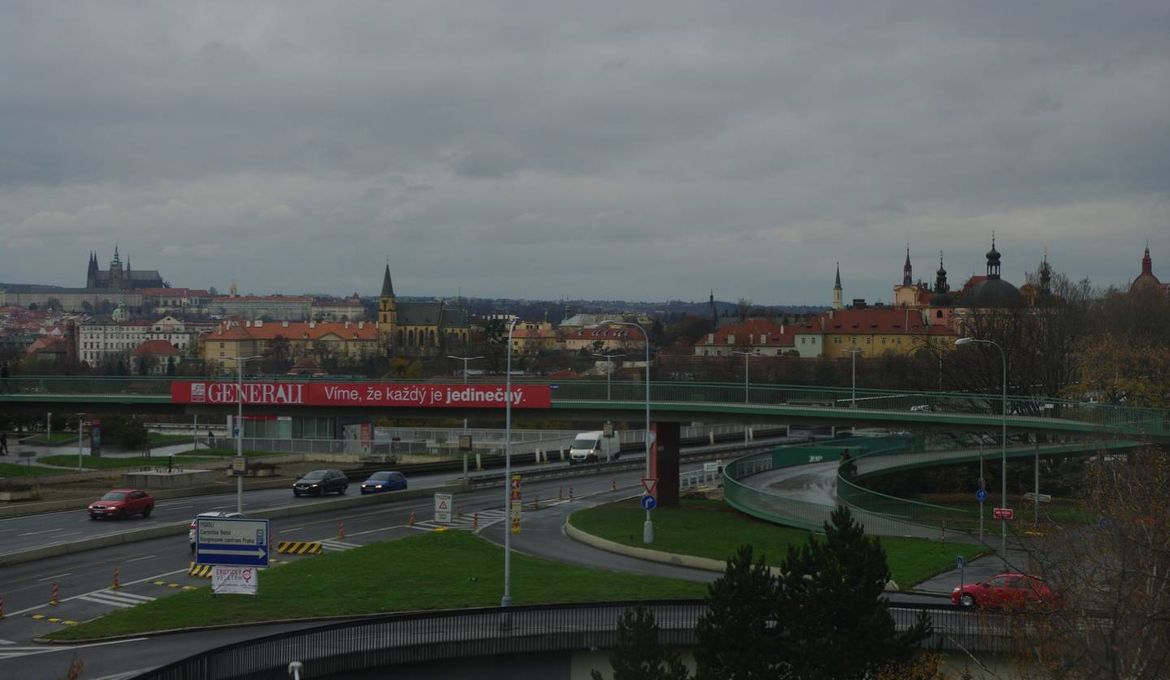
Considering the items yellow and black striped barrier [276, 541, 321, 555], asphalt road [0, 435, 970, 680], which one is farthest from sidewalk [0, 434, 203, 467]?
yellow and black striped barrier [276, 541, 321, 555]

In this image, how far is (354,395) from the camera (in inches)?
2224

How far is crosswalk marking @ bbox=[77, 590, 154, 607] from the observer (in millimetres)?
31750

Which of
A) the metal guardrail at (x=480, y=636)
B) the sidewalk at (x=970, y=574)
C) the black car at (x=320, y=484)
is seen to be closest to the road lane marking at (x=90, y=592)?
the metal guardrail at (x=480, y=636)

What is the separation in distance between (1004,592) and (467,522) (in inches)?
1026

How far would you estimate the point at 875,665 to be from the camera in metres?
21.2

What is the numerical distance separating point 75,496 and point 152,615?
31.2 meters

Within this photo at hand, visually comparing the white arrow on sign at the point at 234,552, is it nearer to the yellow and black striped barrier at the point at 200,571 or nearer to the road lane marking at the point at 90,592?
the road lane marking at the point at 90,592

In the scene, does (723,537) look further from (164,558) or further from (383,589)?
(164,558)

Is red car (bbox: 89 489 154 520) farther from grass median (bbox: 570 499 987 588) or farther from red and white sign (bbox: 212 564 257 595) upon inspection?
red and white sign (bbox: 212 564 257 595)

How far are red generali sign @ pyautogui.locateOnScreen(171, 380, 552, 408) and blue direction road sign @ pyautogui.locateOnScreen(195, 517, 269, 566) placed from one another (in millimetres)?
23489

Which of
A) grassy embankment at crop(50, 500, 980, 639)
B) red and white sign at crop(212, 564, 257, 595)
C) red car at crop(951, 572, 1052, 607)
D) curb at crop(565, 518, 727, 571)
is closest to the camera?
red car at crop(951, 572, 1052, 607)

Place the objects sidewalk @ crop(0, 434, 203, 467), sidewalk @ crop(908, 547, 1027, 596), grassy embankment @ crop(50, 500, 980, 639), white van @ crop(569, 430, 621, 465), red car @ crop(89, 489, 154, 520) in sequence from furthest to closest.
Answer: sidewalk @ crop(0, 434, 203, 467)
white van @ crop(569, 430, 621, 465)
red car @ crop(89, 489, 154, 520)
sidewalk @ crop(908, 547, 1027, 596)
grassy embankment @ crop(50, 500, 980, 639)

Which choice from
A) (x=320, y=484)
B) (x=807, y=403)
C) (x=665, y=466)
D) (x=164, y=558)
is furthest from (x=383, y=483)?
(x=807, y=403)

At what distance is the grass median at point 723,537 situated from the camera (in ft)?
126
